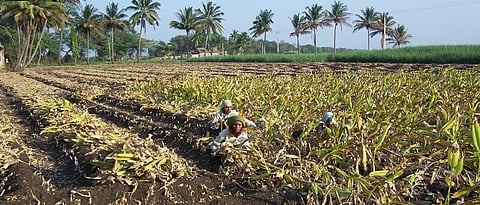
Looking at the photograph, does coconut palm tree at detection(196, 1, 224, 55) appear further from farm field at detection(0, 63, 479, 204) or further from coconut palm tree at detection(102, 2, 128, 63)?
farm field at detection(0, 63, 479, 204)

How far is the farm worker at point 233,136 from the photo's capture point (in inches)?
166

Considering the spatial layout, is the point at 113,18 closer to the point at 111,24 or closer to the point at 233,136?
the point at 111,24

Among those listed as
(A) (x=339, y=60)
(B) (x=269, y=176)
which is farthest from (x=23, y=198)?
(A) (x=339, y=60)

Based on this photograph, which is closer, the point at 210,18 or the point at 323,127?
the point at 323,127

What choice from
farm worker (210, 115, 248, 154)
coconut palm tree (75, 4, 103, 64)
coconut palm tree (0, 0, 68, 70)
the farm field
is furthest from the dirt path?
coconut palm tree (75, 4, 103, 64)

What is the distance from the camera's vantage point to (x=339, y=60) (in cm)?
2895

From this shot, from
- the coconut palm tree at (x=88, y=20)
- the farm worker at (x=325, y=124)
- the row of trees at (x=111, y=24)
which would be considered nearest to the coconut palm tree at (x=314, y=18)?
the row of trees at (x=111, y=24)

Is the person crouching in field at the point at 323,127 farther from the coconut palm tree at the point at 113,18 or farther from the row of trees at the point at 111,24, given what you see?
the coconut palm tree at the point at 113,18

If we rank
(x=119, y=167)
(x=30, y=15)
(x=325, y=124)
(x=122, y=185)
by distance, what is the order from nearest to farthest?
1. (x=122, y=185)
2. (x=119, y=167)
3. (x=325, y=124)
4. (x=30, y=15)

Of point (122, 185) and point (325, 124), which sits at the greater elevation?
point (325, 124)

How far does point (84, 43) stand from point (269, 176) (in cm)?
5771

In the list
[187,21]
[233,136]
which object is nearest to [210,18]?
[187,21]

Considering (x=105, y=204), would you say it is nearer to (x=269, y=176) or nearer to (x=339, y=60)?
(x=269, y=176)

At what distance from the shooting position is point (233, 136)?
436 centimetres
